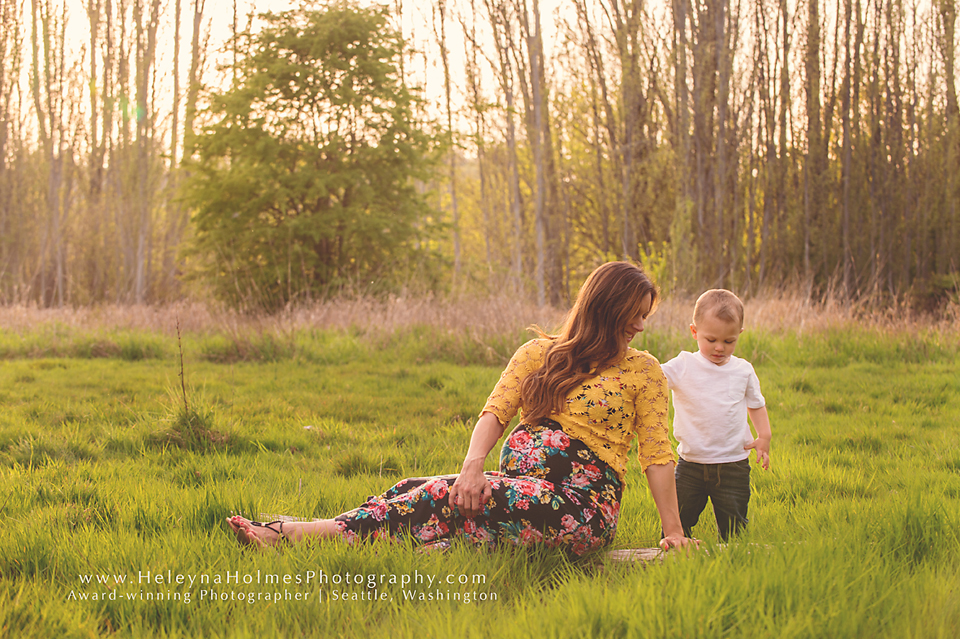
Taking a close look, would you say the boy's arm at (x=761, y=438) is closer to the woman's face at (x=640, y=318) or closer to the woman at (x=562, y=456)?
the woman at (x=562, y=456)

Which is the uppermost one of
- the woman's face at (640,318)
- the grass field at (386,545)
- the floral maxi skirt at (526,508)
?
the woman's face at (640,318)

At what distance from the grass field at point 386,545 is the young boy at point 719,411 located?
196 millimetres

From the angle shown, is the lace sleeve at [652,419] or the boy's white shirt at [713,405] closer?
the lace sleeve at [652,419]

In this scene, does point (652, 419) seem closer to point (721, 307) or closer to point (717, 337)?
point (717, 337)

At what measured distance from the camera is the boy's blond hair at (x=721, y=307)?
2.71 meters

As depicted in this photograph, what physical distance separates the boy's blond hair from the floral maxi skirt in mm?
750

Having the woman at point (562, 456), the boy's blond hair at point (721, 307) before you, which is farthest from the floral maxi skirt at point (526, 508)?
the boy's blond hair at point (721, 307)

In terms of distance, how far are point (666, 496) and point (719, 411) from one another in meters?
0.43

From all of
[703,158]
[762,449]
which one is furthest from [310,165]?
[762,449]

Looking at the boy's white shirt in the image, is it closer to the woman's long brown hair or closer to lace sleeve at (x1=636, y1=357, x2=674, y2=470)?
lace sleeve at (x1=636, y1=357, x2=674, y2=470)

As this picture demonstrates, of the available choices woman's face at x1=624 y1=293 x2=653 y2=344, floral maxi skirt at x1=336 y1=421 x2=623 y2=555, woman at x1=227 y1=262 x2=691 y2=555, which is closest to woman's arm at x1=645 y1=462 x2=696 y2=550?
woman at x1=227 y1=262 x2=691 y2=555

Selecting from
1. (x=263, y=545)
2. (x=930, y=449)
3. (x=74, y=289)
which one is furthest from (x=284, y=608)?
(x=74, y=289)

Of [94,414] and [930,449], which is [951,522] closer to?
[930,449]

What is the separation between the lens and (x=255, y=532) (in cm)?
256
